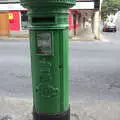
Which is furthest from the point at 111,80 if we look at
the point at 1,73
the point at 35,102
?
the point at 35,102

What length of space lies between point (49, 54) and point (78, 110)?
1.85 metres

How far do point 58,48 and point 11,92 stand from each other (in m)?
3.22

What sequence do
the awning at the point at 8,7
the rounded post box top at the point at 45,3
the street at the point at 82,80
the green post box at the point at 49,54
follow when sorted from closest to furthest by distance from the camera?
the rounded post box top at the point at 45,3
the green post box at the point at 49,54
the street at the point at 82,80
the awning at the point at 8,7

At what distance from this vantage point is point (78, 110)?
4980mm

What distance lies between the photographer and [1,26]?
24391 millimetres

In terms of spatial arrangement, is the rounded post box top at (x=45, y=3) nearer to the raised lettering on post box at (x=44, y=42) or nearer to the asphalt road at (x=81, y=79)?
the raised lettering on post box at (x=44, y=42)

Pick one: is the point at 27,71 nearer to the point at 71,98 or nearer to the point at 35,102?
the point at 71,98

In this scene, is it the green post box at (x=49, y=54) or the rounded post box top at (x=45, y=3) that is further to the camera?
the green post box at (x=49, y=54)

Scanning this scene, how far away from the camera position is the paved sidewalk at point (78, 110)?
15.3 feet

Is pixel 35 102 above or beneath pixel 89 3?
beneath

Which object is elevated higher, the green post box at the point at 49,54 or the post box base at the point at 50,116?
the green post box at the point at 49,54

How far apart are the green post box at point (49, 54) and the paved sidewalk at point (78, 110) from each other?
1.09 m

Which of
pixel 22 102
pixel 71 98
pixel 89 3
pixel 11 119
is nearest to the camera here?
pixel 11 119

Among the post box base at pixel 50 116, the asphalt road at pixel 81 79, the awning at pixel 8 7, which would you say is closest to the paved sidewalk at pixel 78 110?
the asphalt road at pixel 81 79
